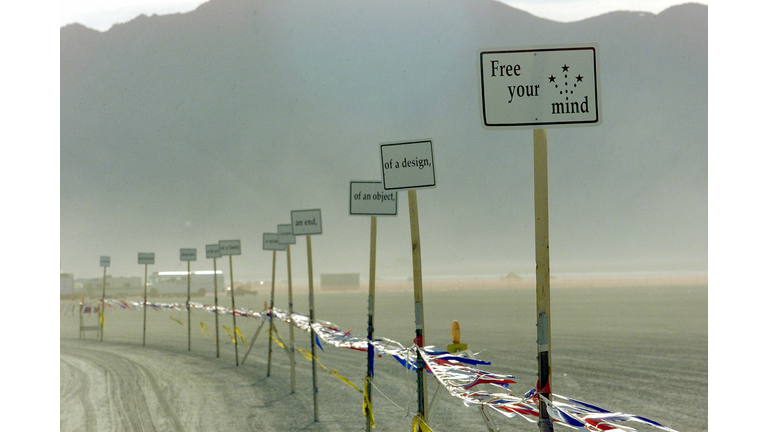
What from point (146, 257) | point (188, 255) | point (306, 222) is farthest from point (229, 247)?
point (146, 257)

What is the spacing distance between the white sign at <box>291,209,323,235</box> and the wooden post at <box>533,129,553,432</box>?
27.3 ft

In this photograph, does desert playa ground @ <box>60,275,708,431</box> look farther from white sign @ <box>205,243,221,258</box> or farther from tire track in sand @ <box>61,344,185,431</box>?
white sign @ <box>205,243,221,258</box>

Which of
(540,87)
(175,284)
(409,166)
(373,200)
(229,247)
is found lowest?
(175,284)

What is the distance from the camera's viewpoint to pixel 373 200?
974cm

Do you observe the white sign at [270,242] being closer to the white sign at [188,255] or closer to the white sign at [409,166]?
the white sign at [188,255]

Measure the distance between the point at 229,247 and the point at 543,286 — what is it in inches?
667

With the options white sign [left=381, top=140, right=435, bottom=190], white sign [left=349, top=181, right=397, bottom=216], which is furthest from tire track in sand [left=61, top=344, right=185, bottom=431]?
white sign [left=381, top=140, right=435, bottom=190]

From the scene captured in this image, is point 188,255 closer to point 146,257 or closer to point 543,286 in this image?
point 146,257

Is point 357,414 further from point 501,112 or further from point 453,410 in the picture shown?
point 501,112

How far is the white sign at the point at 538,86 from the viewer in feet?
15.5

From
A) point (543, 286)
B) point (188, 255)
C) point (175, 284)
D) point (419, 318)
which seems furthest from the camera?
point (175, 284)

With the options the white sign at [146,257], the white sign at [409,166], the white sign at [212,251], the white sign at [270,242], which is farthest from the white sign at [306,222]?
the white sign at [146,257]

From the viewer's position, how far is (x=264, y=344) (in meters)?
26.0

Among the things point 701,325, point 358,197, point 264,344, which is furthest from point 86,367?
point 701,325
